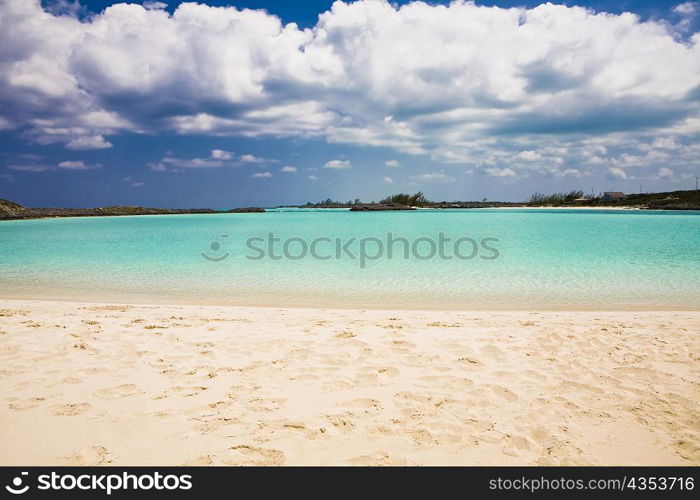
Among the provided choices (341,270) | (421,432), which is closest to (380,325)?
(421,432)

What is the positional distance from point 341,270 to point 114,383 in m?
9.03

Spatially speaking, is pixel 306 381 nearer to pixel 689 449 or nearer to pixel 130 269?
pixel 689 449

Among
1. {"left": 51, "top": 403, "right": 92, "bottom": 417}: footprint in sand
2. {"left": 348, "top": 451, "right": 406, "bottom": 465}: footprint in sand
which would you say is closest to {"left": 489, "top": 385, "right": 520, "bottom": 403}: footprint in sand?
{"left": 348, "top": 451, "right": 406, "bottom": 465}: footprint in sand

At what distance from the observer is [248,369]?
4.14m

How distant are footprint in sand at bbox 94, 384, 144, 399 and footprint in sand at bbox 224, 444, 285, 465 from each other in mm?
1421

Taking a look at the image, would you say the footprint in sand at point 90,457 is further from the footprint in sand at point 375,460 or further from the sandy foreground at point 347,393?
the footprint in sand at point 375,460

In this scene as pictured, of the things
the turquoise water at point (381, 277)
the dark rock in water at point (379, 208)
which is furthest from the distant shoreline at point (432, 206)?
the turquoise water at point (381, 277)

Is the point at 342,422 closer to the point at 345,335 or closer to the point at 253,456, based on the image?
the point at 253,456

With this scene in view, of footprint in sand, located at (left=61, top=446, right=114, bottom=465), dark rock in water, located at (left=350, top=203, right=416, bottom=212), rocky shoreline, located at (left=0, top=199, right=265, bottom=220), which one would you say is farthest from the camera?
dark rock in water, located at (left=350, top=203, right=416, bottom=212)

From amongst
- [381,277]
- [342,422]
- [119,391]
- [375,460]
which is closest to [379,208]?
[381,277]

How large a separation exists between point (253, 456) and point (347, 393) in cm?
114

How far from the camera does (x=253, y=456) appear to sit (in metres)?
2.66

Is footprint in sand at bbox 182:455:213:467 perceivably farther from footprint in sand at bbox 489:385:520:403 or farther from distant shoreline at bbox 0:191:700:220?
distant shoreline at bbox 0:191:700:220

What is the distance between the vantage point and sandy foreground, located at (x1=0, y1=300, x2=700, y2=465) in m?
2.76
